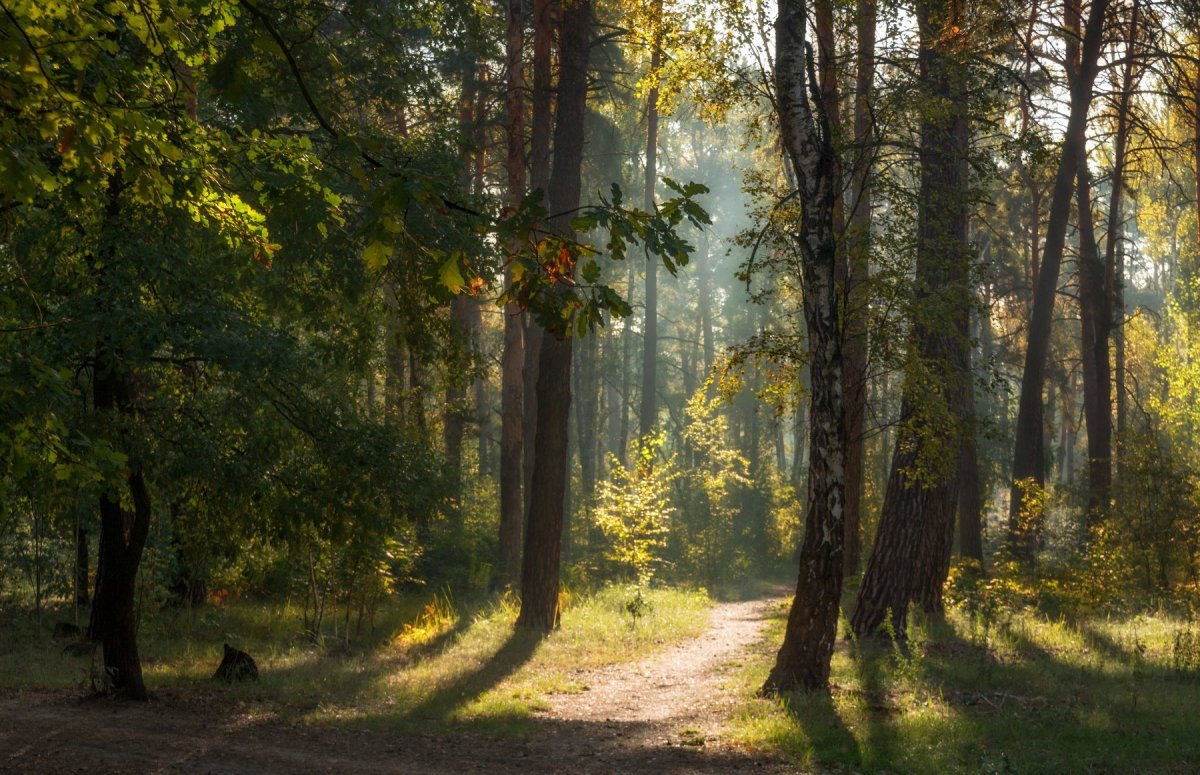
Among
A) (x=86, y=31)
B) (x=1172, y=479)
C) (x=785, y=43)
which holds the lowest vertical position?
(x=1172, y=479)

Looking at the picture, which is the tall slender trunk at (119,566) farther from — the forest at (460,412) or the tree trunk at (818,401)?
the tree trunk at (818,401)

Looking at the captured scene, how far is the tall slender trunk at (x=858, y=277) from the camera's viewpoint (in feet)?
36.2

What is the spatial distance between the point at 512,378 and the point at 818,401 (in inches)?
426

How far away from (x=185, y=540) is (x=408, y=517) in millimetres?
2246

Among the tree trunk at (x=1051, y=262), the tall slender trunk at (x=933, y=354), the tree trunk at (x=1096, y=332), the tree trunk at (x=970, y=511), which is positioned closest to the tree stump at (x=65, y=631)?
the tall slender trunk at (x=933, y=354)

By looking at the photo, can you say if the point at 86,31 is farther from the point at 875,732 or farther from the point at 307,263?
the point at 875,732

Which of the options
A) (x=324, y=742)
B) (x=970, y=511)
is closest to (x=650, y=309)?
(x=970, y=511)

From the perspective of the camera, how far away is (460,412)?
68.1 feet

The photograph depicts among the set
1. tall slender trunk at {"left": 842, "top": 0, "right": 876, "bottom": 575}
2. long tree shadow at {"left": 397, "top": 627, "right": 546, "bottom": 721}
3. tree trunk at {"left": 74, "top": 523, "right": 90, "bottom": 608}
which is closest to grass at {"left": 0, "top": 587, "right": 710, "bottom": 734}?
long tree shadow at {"left": 397, "top": 627, "right": 546, "bottom": 721}

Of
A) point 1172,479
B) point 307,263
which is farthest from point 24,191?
point 1172,479

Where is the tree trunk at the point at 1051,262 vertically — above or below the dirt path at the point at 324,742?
above

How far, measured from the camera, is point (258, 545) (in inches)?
352

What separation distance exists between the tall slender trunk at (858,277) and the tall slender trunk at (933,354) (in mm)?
644

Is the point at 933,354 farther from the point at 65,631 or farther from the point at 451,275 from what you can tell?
the point at 65,631
